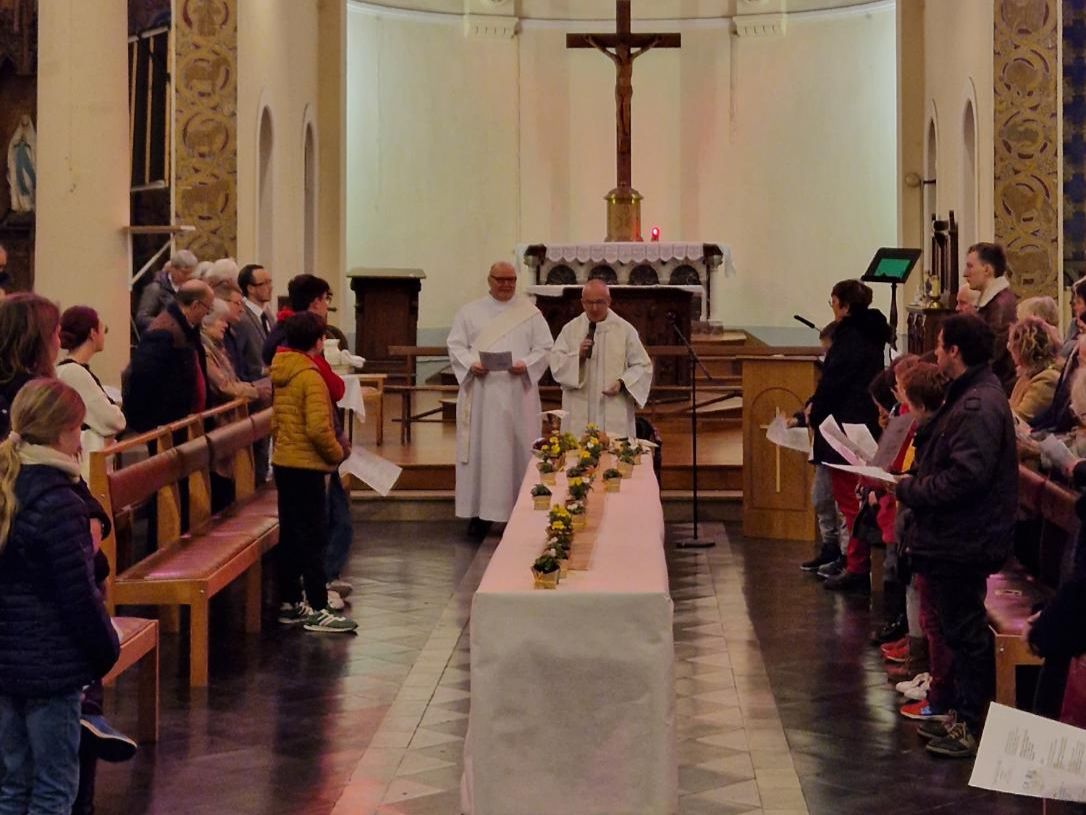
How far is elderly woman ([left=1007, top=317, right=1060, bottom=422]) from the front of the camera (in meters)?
7.19

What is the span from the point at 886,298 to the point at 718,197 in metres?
2.56

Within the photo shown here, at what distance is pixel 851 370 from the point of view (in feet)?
30.4

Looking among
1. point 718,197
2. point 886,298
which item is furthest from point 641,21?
point 886,298

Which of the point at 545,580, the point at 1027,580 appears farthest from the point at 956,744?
the point at 545,580

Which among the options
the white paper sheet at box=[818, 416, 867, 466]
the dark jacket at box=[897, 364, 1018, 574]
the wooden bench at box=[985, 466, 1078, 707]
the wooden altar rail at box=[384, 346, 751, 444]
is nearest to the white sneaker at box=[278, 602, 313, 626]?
the white paper sheet at box=[818, 416, 867, 466]

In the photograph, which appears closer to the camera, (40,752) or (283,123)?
(40,752)

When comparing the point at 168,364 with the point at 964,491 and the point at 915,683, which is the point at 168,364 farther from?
the point at 964,491

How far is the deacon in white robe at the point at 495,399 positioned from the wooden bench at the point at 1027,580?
172 inches

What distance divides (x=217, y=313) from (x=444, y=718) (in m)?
3.52

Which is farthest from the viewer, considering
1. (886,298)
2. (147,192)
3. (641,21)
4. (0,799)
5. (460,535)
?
(641,21)

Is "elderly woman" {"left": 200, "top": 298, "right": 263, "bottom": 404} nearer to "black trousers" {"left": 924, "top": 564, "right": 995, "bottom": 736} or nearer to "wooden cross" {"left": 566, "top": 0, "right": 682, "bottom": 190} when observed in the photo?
"black trousers" {"left": 924, "top": 564, "right": 995, "bottom": 736}

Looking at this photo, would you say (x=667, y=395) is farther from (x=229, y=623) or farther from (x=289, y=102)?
(x=229, y=623)

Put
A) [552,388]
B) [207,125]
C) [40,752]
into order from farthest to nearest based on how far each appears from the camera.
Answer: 1. [552,388]
2. [207,125]
3. [40,752]

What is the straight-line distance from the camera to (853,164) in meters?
20.8
